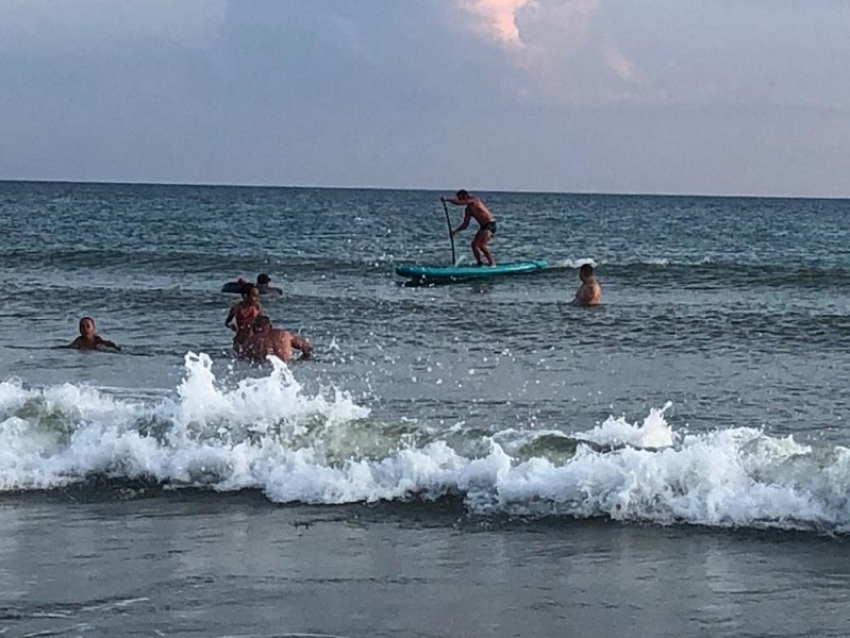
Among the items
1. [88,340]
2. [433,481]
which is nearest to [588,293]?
[88,340]

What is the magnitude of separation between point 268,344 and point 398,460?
557 centimetres

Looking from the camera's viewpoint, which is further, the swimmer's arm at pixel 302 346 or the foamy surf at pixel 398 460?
the swimmer's arm at pixel 302 346

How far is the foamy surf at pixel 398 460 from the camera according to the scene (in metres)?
8.22

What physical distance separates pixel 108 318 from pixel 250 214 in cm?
4588

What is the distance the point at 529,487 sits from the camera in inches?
332

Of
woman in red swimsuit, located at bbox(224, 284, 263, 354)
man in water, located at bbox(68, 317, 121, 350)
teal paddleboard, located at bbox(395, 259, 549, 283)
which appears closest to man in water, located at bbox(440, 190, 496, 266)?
teal paddleboard, located at bbox(395, 259, 549, 283)

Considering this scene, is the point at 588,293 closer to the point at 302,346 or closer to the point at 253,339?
the point at 302,346

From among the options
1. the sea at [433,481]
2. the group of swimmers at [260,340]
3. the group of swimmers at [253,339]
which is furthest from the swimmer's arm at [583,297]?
the group of swimmers at [260,340]

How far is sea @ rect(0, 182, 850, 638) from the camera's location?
652cm

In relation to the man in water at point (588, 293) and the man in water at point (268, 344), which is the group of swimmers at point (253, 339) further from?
the man in water at point (588, 293)

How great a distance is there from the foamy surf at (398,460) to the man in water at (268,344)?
3.40 m

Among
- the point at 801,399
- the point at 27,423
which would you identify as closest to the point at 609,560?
the point at 27,423

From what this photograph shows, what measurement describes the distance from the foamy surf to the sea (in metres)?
0.02

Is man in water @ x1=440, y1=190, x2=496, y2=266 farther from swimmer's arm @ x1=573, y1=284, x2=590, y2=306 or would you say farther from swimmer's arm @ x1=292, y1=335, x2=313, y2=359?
swimmer's arm @ x1=292, y1=335, x2=313, y2=359
